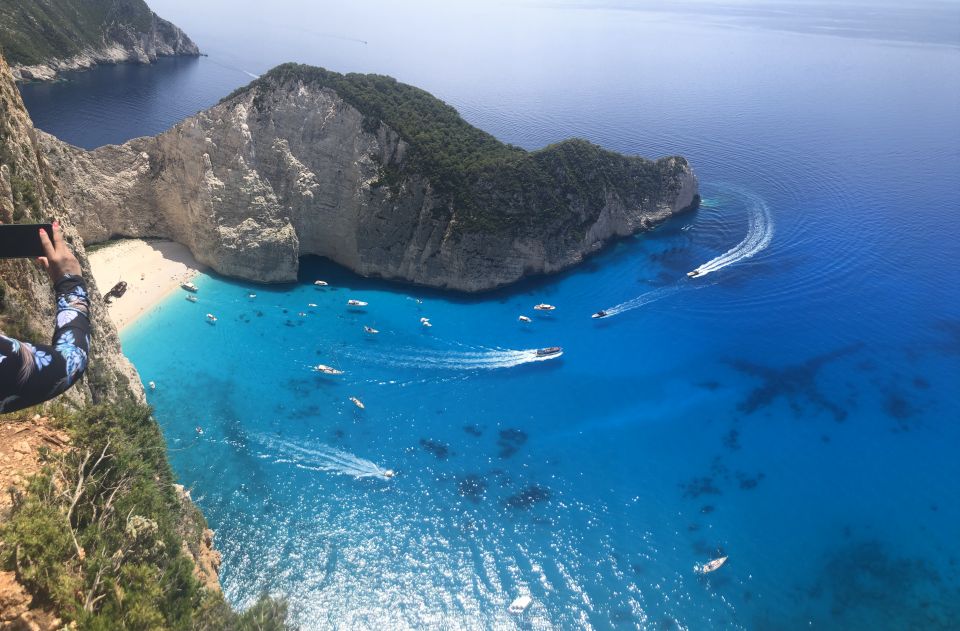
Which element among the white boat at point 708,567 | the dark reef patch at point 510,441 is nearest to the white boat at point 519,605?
the dark reef patch at point 510,441

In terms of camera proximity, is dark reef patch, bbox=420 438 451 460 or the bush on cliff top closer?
the bush on cliff top

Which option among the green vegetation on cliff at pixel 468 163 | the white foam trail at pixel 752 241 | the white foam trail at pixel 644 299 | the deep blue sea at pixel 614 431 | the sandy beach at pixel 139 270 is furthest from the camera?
the white foam trail at pixel 752 241

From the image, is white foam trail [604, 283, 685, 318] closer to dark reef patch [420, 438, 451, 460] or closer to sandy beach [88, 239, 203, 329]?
dark reef patch [420, 438, 451, 460]

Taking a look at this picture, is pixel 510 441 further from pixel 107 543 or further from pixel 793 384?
pixel 107 543

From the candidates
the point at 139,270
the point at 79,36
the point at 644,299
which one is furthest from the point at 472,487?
the point at 79,36

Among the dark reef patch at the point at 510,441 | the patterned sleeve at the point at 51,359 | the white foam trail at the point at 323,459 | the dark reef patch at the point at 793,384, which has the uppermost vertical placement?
the patterned sleeve at the point at 51,359

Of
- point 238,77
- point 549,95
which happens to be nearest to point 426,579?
point 549,95

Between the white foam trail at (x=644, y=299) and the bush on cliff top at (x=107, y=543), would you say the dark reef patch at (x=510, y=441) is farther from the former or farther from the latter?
the bush on cliff top at (x=107, y=543)

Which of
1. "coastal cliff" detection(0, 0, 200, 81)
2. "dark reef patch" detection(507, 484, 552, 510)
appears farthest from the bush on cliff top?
"coastal cliff" detection(0, 0, 200, 81)
